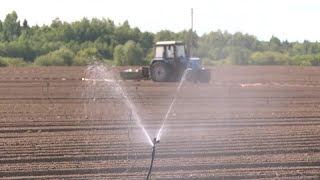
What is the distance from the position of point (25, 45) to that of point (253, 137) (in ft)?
187

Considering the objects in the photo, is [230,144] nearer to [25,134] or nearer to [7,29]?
[25,134]

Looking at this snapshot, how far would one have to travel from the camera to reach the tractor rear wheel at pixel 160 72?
28.8 m

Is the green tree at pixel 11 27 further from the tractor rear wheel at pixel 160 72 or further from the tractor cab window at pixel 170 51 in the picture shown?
the tractor cab window at pixel 170 51

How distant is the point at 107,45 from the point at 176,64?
42537 millimetres

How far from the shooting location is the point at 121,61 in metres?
59.4

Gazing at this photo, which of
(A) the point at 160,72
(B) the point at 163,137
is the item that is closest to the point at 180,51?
(A) the point at 160,72

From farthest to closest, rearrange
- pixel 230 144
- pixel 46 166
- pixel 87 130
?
pixel 87 130 < pixel 230 144 < pixel 46 166

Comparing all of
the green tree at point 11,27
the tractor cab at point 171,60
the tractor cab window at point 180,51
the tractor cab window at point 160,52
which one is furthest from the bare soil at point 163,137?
the green tree at point 11,27

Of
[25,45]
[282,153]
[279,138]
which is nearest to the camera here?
[282,153]

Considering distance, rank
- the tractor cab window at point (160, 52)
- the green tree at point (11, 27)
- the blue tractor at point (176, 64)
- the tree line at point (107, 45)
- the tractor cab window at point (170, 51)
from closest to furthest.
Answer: the blue tractor at point (176, 64) < the tractor cab window at point (170, 51) < the tractor cab window at point (160, 52) < the tree line at point (107, 45) < the green tree at point (11, 27)

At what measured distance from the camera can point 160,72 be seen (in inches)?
1155

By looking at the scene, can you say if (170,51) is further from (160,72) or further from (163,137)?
(163,137)

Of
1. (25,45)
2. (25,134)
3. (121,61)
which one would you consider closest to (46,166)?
(25,134)

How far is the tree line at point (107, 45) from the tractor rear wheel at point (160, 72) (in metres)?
29.5
